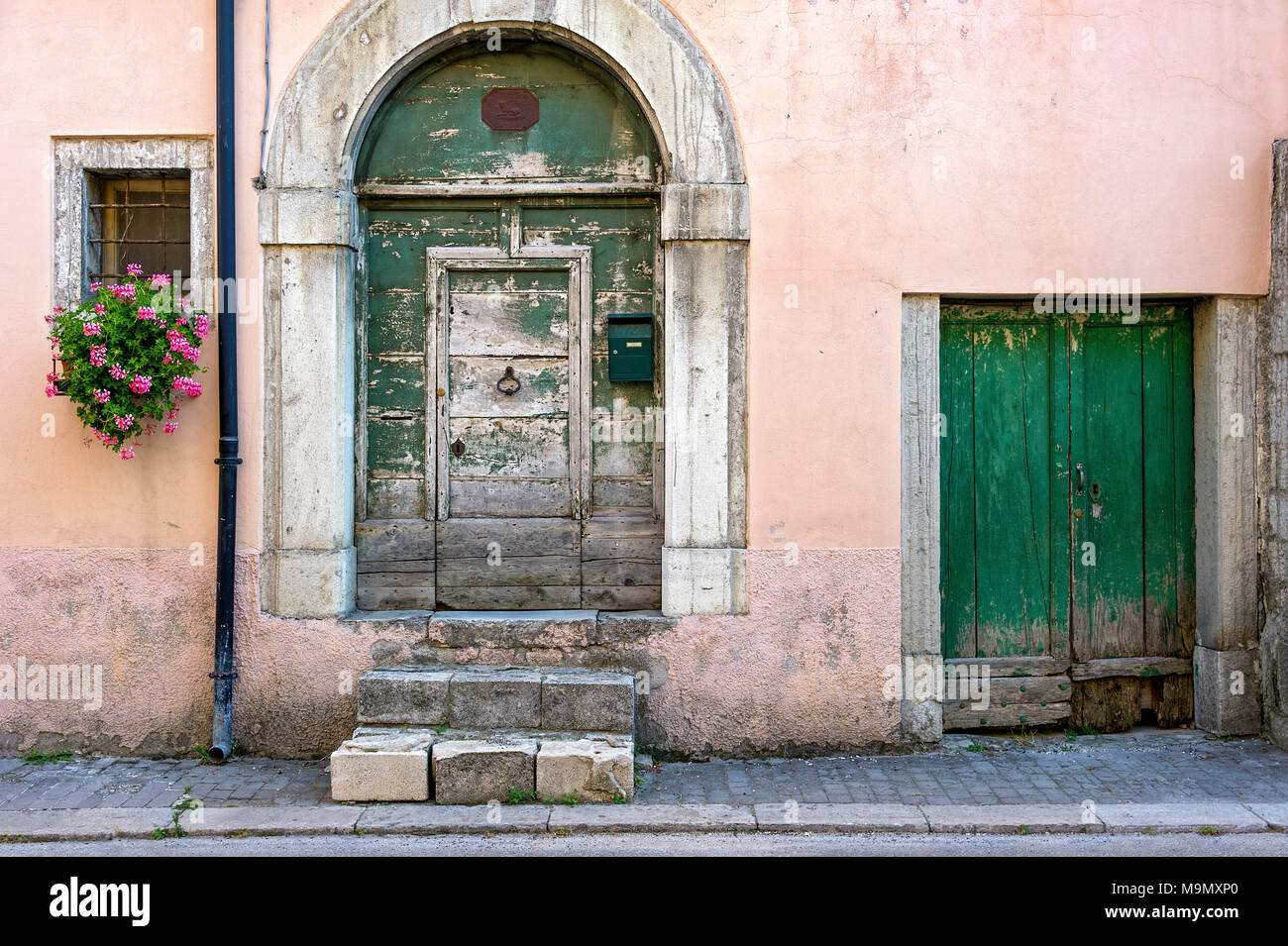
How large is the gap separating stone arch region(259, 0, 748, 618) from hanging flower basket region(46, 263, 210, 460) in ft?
1.53

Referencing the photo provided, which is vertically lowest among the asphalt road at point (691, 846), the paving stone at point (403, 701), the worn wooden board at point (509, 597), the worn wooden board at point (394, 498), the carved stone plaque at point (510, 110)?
the asphalt road at point (691, 846)

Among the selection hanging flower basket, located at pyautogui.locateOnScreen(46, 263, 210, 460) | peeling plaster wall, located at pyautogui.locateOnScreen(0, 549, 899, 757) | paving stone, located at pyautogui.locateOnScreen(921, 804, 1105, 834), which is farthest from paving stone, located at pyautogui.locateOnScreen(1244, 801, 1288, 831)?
hanging flower basket, located at pyautogui.locateOnScreen(46, 263, 210, 460)

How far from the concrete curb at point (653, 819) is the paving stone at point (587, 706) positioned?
473 millimetres

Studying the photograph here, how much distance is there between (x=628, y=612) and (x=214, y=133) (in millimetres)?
3493

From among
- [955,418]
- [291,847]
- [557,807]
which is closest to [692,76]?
[955,418]

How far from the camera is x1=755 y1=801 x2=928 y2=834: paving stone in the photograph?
461 cm

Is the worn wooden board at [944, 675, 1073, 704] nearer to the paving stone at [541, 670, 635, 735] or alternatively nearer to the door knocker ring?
the paving stone at [541, 670, 635, 735]

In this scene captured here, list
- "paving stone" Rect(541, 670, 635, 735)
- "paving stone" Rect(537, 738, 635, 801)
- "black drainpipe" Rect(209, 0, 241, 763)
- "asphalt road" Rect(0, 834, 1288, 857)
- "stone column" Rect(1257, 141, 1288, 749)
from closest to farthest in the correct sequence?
"asphalt road" Rect(0, 834, 1288, 857) → "paving stone" Rect(537, 738, 635, 801) → "paving stone" Rect(541, 670, 635, 735) → "black drainpipe" Rect(209, 0, 241, 763) → "stone column" Rect(1257, 141, 1288, 749)

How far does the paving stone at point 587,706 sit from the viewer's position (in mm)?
5195

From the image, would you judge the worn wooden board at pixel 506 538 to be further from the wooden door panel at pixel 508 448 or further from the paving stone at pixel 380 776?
the paving stone at pixel 380 776

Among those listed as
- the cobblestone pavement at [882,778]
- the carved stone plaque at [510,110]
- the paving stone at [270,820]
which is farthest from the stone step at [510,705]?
the carved stone plaque at [510,110]

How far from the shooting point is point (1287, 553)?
5.66 m

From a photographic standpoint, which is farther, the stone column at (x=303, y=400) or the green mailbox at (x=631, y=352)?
the green mailbox at (x=631, y=352)

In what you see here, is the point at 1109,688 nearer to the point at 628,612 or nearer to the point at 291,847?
the point at 628,612
